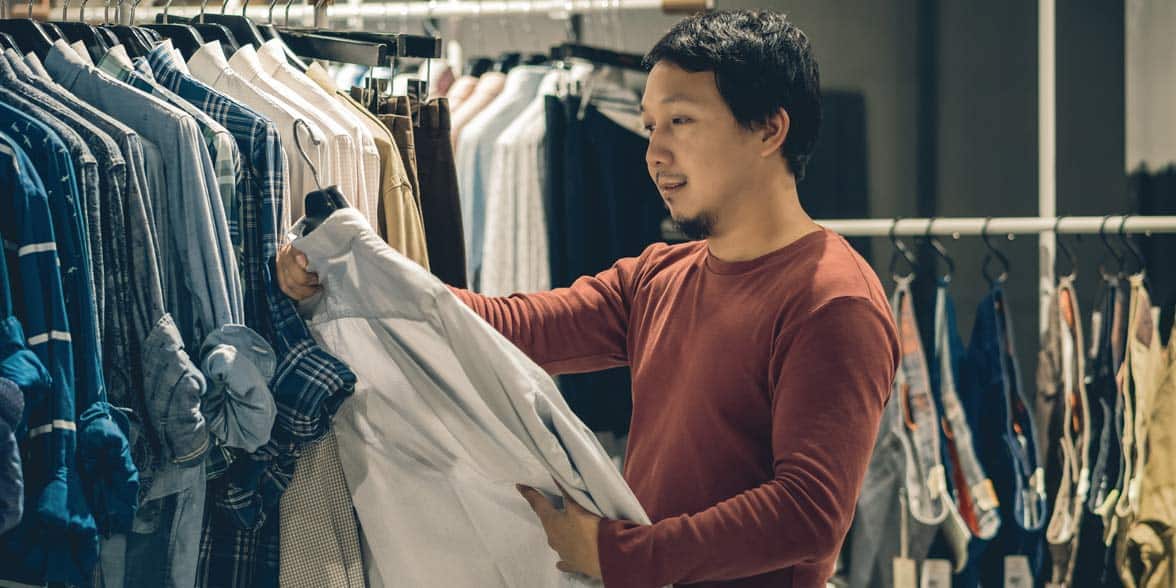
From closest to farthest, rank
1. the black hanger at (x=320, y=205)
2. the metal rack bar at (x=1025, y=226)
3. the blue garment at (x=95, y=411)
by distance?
the blue garment at (x=95, y=411)
the black hanger at (x=320, y=205)
the metal rack bar at (x=1025, y=226)

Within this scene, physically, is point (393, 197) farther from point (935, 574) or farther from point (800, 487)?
point (935, 574)

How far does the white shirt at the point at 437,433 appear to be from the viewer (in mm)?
1643

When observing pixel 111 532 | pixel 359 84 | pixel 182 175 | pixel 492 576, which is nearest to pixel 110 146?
pixel 182 175

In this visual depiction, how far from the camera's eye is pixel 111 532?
60.2 inches

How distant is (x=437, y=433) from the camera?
1.74m

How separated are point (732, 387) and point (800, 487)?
0.21 m

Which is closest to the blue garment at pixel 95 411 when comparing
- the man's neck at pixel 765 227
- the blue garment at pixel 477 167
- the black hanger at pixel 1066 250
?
the man's neck at pixel 765 227

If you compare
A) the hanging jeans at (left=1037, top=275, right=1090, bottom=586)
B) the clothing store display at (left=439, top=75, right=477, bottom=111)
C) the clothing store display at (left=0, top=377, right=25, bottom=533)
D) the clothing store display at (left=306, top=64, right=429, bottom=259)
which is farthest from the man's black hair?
the hanging jeans at (left=1037, top=275, right=1090, bottom=586)

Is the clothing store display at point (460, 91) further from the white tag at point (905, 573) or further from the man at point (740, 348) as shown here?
the white tag at point (905, 573)

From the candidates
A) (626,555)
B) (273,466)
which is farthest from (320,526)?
(626,555)

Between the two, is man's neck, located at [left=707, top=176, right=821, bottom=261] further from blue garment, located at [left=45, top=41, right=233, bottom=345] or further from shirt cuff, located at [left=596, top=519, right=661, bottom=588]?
blue garment, located at [left=45, top=41, right=233, bottom=345]

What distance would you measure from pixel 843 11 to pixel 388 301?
2.31m

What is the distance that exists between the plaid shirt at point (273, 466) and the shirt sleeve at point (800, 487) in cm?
39

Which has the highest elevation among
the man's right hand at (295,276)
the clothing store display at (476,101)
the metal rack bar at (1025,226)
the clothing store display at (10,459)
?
the clothing store display at (476,101)
